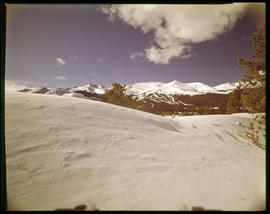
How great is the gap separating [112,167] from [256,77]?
175 inches

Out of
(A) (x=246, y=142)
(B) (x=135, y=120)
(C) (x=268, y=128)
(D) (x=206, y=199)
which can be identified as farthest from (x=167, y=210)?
(A) (x=246, y=142)

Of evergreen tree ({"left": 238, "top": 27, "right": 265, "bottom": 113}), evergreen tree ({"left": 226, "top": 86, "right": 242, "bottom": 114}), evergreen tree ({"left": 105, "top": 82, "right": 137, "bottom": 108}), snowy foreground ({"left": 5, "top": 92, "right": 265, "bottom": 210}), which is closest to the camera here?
snowy foreground ({"left": 5, "top": 92, "right": 265, "bottom": 210})

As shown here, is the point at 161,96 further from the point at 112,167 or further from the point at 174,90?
the point at 112,167

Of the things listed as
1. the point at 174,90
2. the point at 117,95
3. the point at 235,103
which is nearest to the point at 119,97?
the point at 117,95

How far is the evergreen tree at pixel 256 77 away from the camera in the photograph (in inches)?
116

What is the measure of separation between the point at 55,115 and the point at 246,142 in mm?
5369

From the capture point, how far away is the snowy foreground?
1.38m

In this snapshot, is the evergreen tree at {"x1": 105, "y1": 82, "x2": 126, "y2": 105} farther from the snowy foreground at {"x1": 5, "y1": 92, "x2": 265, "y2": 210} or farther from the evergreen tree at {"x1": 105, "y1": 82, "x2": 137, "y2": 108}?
the snowy foreground at {"x1": 5, "y1": 92, "x2": 265, "y2": 210}

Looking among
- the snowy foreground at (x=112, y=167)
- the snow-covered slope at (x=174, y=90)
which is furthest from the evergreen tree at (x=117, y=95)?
the snow-covered slope at (x=174, y=90)

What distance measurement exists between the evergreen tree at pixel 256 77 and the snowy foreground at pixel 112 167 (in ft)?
4.46

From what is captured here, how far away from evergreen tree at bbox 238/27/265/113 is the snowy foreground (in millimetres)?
1360

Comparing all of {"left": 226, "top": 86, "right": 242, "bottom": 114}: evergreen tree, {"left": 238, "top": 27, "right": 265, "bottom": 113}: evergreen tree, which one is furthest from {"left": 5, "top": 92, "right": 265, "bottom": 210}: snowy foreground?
{"left": 226, "top": 86, "right": 242, "bottom": 114}: evergreen tree

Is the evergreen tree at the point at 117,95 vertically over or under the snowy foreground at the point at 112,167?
over

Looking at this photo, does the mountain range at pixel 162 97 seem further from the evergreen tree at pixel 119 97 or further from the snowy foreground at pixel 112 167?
the snowy foreground at pixel 112 167
